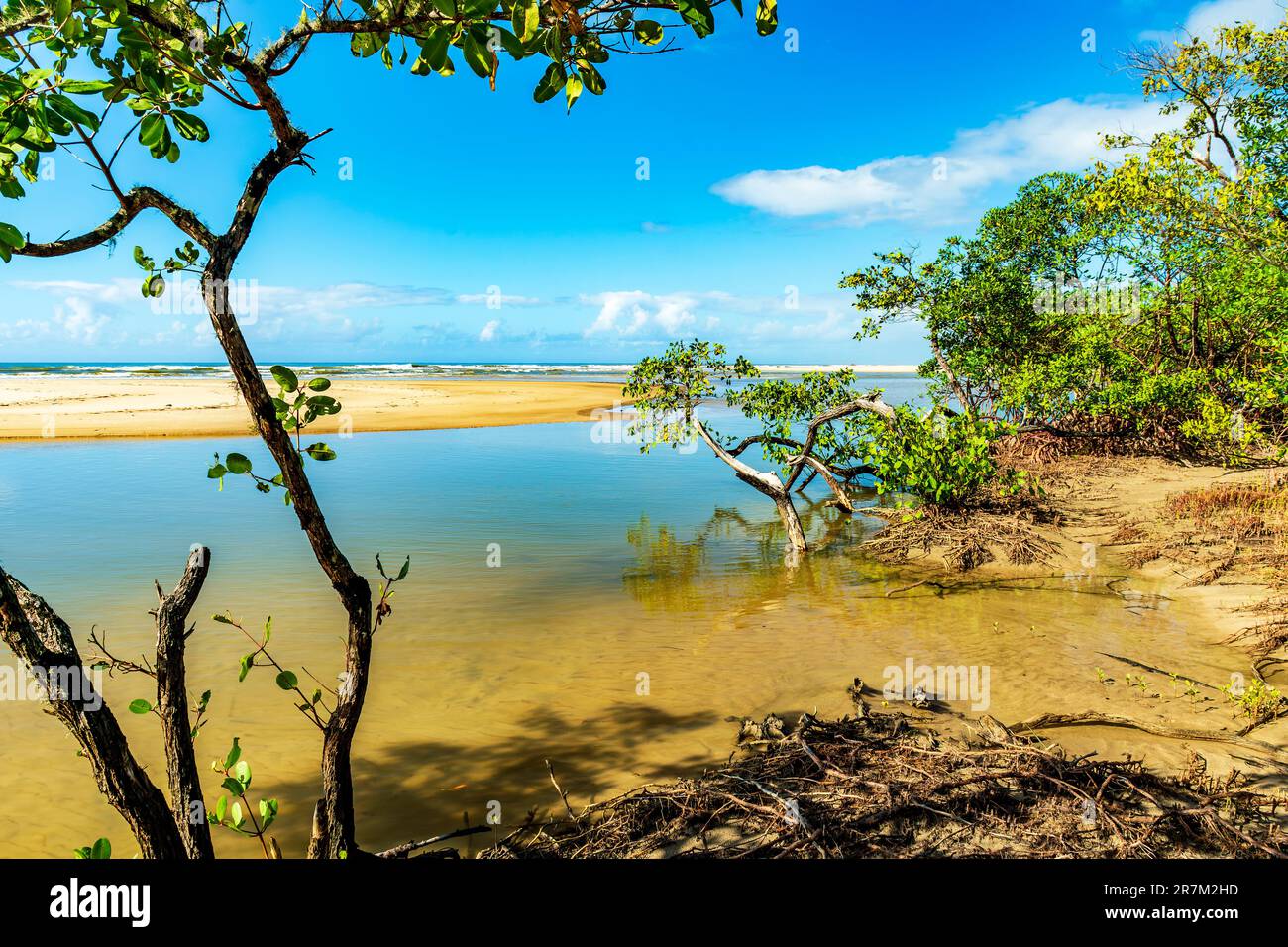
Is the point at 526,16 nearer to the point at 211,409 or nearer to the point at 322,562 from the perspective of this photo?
the point at 322,562

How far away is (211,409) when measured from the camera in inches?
1323

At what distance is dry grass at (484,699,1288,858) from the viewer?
3.80m

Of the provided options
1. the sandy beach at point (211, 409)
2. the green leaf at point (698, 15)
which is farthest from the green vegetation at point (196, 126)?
the sandy beach at point (211, 409)

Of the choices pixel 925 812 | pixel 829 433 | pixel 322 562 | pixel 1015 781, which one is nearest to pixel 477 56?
pixel 322 562

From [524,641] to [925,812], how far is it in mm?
5045

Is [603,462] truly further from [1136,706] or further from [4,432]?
[4,432]

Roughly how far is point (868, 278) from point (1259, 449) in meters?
9.55

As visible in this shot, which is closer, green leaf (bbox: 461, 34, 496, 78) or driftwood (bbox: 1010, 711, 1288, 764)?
green leaf (bbox: 461, 34, 496, 78)

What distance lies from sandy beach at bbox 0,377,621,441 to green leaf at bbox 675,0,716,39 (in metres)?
29.0

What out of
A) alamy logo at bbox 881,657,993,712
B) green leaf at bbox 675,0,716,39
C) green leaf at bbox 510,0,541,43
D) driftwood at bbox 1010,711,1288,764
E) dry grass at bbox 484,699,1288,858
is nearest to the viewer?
green leaf at bbox 510,0,541,43

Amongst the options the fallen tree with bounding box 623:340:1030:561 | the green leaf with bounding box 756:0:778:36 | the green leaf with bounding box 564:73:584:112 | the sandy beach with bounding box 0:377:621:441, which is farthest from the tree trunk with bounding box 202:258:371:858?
the sandy beach with bounding box 0:377:621:441
